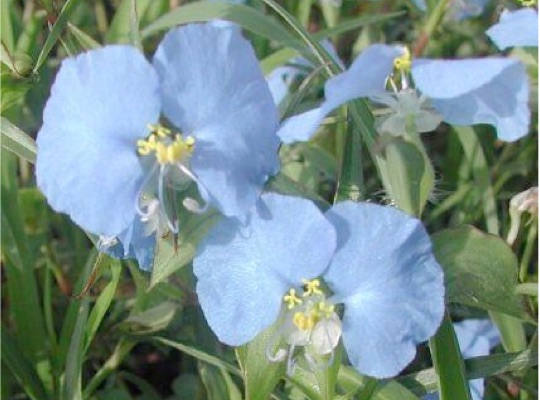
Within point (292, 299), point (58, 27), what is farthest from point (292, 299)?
point (58, 27)

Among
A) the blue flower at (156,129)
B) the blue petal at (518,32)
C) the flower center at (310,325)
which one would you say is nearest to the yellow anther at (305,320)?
the flower center at (310,325)

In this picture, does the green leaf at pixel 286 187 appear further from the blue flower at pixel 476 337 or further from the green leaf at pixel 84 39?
the blue flower at pixel 476 337

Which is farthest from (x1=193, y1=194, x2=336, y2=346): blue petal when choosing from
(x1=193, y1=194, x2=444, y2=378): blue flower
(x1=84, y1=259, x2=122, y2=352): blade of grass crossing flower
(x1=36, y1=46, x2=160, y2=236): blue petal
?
(x1=84, y1=259, x2=122, y2=352): blade of grass crossing flower

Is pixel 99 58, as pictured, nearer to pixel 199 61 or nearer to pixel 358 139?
pixel 199 61

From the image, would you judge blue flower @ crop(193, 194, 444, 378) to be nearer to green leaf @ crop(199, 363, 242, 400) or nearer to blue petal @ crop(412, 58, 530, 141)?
blue petal @ crop(412, 58, 530, 141)

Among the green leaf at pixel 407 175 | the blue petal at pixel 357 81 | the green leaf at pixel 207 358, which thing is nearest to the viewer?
the blue petal at pixel 357 81

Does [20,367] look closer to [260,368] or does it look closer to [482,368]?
[260,368]
